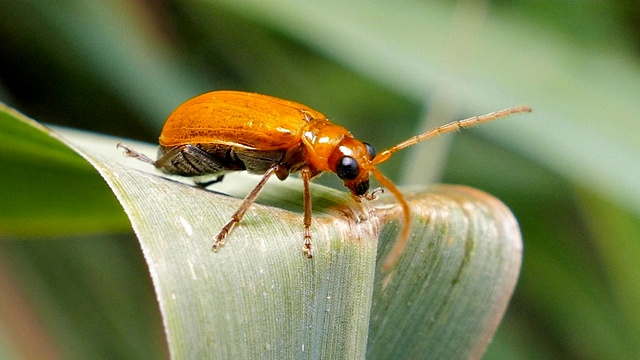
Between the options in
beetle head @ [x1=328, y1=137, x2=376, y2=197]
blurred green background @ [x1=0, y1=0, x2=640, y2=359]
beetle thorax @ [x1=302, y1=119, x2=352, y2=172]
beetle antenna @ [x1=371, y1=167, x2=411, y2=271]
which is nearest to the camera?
beetle antenna @ [x1=371, y1=167, x2=411, y2=271]

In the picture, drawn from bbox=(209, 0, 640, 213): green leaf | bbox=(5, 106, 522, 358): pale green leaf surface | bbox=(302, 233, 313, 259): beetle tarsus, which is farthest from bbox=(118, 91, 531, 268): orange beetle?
bbox=(209, 0, 640, 213): green leaf

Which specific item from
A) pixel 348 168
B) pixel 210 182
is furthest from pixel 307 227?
pixel 210 182

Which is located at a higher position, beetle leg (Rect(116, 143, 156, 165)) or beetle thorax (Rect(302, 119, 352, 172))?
beetle thorax (Rect(302, 119, 352, 172))

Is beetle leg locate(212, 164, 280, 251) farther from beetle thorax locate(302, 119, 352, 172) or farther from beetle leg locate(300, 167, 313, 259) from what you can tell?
beetle thorax locate(302, 119, 352, 172)

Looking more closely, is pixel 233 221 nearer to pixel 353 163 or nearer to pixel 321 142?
pixel 353 163

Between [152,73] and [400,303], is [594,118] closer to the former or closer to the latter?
[400,303]

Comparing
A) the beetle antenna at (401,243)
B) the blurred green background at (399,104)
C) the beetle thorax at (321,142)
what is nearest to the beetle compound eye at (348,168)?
the beetle thorax at (321,142)

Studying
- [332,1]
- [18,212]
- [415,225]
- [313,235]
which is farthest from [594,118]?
[18,212]

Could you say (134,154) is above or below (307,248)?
below
